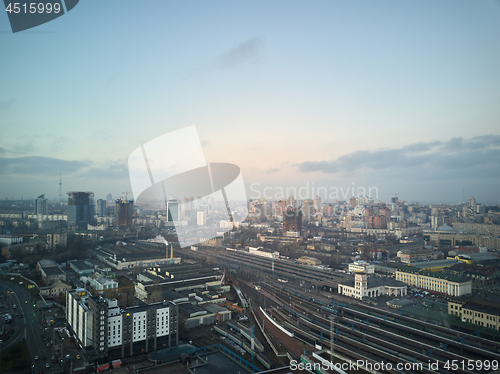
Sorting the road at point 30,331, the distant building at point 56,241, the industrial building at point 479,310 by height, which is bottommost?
the road at point 30,331

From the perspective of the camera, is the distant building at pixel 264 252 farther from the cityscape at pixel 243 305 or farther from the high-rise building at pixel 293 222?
the high-rise building at pixel 293 222

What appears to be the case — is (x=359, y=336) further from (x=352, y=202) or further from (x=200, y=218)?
(x=352, y=202)

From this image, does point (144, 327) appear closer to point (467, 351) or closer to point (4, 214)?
point (467, 351)

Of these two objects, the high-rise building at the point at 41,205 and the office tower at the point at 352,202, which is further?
the office tower at the point at 352,202

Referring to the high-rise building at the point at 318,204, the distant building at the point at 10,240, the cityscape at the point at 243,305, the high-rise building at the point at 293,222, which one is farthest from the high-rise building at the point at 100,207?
the high-rise building at the point at 318,204

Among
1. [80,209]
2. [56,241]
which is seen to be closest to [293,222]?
[56,241]

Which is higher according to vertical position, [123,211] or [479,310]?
[123,211]
